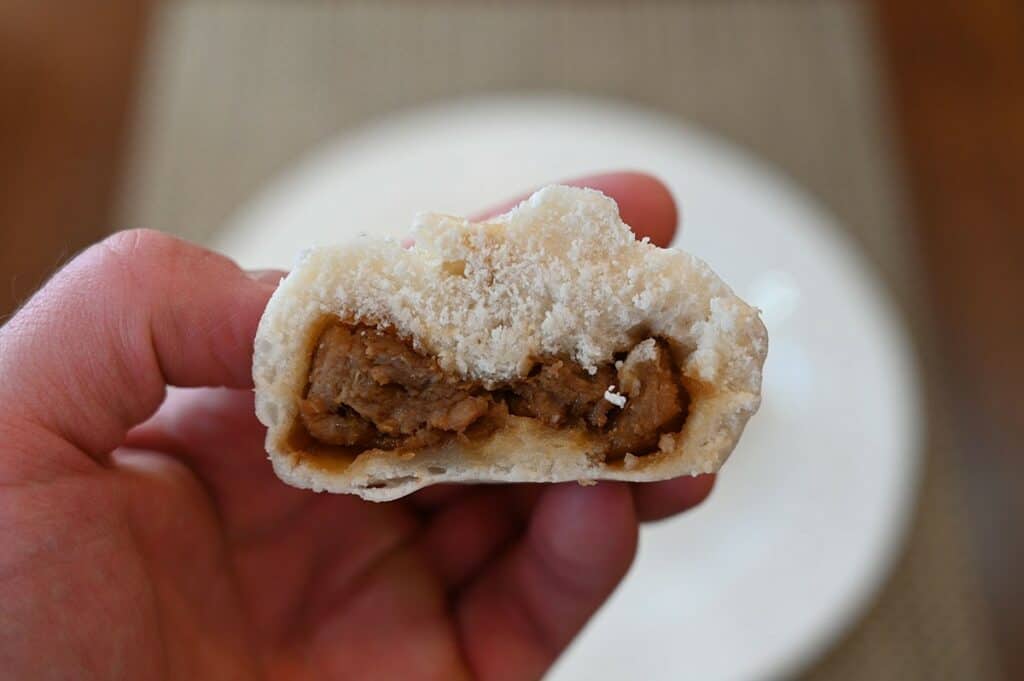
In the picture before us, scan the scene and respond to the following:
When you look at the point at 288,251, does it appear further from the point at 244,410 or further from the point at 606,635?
the point at 606,635

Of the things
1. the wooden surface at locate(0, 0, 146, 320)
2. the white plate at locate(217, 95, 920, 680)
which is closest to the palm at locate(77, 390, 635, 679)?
the white plate at locate(217, 95, 920, 680)

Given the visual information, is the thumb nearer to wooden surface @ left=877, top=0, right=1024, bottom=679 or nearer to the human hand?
the human hand

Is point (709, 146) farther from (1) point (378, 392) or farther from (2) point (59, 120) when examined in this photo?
(2) point (59, 120)

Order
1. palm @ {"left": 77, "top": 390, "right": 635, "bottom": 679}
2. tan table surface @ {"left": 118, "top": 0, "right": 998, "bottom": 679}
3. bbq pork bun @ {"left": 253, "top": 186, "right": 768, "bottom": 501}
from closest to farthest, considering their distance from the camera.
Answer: bbq pork bun @ {"left": 253, "top": 186, "right": 768, "bottom": 501}, palm @ {"left": 77, "top": 390, "right": 635, "bottom": 679}, tan table surface @ {"left": 118, "top": 0, "right": 998, "bottom": 679}

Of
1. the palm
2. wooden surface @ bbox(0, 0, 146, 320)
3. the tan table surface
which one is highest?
the tan table surface

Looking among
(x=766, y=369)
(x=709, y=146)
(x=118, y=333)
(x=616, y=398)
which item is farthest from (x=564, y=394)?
(x=709, y=146)

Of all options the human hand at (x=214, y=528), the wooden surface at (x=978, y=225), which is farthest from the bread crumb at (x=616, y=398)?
the wooden surface at (x=978, y=225)
